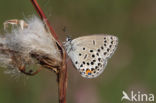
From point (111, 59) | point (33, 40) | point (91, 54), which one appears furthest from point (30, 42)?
point (111, 59)

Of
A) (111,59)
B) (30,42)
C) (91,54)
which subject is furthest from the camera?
(111,59)

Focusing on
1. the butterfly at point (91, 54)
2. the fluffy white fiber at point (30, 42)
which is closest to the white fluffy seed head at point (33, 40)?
the fluffy white fiber at point (30, 42)

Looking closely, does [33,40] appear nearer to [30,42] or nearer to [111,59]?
[30,42]

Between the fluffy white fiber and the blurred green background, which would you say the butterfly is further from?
the blurred green background

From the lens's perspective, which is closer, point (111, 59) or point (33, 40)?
point (33, 40)

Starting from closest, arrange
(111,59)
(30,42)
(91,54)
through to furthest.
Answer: (30,42)
(91,54)
(111,59)

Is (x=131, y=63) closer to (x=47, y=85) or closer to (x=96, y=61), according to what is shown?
(x=47, y=85)
